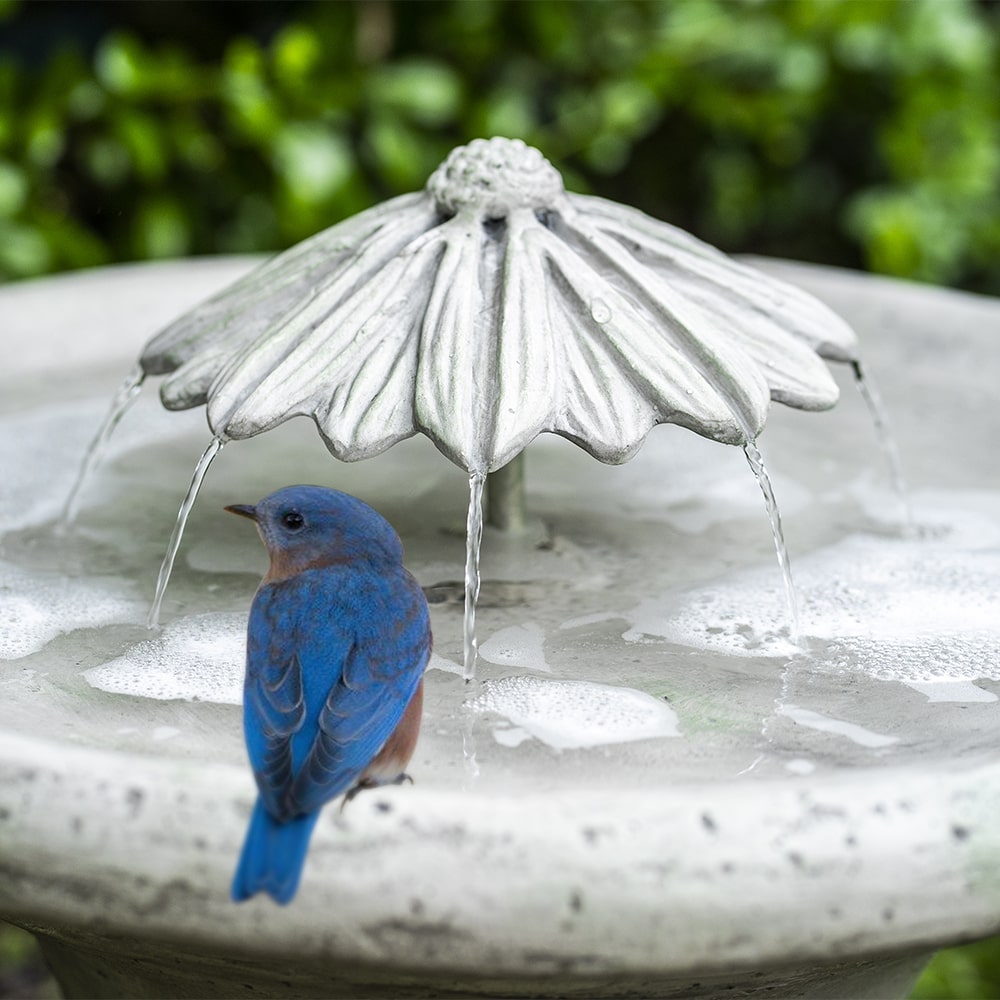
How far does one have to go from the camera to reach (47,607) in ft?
5.19

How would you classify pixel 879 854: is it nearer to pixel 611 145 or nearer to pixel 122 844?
pixel 122 844

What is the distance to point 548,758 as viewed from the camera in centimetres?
124

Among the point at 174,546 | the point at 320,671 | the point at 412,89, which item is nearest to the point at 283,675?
the point at 320,671

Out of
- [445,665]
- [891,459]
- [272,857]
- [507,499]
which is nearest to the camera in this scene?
[272,857]

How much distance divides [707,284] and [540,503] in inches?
17.6

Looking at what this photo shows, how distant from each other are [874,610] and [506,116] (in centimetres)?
225

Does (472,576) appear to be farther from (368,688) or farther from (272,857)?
(272,857)

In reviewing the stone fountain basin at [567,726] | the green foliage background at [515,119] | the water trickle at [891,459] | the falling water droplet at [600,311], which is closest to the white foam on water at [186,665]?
the stone fountain basin at [567,726]

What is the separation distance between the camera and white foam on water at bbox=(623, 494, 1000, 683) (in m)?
1.49

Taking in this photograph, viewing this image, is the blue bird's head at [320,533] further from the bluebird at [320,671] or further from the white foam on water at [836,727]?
the white foam on water at [836,727]

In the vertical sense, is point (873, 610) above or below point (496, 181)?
below

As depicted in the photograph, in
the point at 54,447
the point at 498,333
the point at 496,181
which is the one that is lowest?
the point at 54,447

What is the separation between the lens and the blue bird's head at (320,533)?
1228 mm

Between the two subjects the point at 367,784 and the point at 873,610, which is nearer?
the point at 367,784
